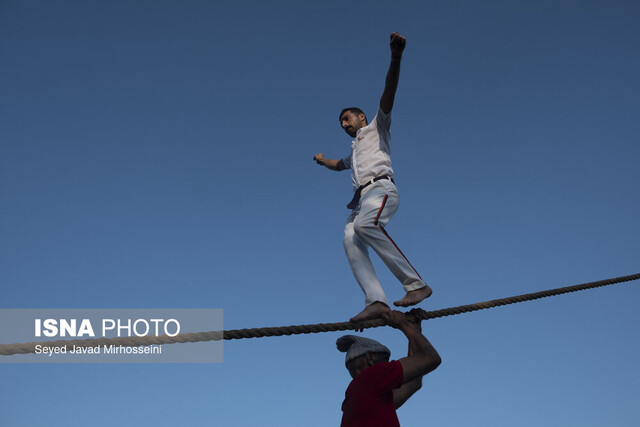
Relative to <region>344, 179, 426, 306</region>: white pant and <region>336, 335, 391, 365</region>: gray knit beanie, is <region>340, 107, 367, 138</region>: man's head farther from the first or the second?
<region>336, 335, 391, 365</region>: gray knit beanie

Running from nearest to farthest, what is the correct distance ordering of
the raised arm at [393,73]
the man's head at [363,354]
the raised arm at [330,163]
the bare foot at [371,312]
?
the man's head at [363,354] < the bare foot at [371,312] < the raised arm at [393,73] < the raised arm at [330,163]

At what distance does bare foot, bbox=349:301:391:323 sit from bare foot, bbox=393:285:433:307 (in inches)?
4.1

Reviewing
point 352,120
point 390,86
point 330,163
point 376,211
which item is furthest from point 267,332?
point 330,163

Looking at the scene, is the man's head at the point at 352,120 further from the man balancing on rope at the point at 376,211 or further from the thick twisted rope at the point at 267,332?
the thick twisted rope at the point at 267,332

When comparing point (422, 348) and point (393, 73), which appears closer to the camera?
point (422, 348)

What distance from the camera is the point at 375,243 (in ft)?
13.7

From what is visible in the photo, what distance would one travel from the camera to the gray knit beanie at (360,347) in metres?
3.08

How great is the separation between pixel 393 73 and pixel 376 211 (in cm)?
109

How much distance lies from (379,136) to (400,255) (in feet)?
3.66

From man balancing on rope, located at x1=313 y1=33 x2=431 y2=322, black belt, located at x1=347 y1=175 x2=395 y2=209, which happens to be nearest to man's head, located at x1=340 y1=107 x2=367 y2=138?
man balancing on rope, located at x1=313 y1=33 x2=431 y2=322

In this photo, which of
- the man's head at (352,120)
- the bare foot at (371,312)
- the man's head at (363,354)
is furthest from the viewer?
the man's head at (352,120)

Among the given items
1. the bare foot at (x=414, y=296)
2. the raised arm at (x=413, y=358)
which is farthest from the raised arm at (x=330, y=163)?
the raised arm at (x=413, y=358)

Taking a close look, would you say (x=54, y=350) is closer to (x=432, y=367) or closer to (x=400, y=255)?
(x=432, y=367)

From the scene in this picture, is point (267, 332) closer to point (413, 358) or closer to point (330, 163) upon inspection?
point (413, 358)
